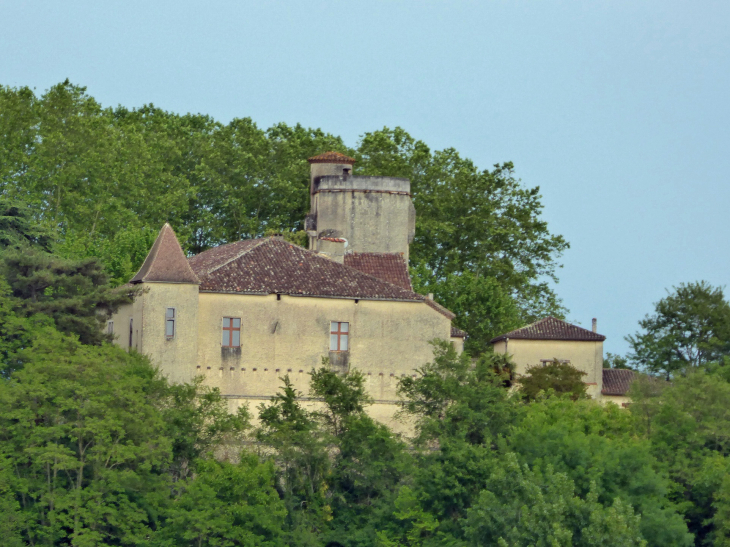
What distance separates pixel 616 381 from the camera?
68625 mm

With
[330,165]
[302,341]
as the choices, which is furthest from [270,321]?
[330,165]

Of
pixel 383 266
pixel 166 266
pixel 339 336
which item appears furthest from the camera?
pixel 383 266

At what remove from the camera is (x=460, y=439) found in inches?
2023

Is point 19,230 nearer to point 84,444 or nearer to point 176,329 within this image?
point 176,329

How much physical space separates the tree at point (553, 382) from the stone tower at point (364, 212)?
771cm

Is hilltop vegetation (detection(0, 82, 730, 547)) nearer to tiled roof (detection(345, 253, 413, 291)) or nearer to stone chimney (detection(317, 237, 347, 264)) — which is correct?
tiled roof (detection(345, 253, 413, 291))

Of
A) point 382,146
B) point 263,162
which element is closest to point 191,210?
point 263,162

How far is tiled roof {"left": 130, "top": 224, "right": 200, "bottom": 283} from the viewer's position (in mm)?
A: 51688

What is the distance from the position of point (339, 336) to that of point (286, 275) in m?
2.89

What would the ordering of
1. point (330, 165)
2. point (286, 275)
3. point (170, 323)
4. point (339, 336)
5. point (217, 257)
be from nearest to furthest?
point (170, 323), point (339, 336), point (286, 275), point (217, 257), point (330, 165)

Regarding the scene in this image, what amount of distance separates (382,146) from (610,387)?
21.8m

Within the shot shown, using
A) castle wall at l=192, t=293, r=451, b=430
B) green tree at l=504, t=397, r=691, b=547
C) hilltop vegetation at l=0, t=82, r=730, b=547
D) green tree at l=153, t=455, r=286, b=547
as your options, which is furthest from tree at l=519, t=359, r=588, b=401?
green tree at l=153, t=455, r=286, b=547

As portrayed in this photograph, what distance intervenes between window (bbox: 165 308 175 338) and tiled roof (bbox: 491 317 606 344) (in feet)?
61.9

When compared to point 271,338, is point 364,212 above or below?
above
